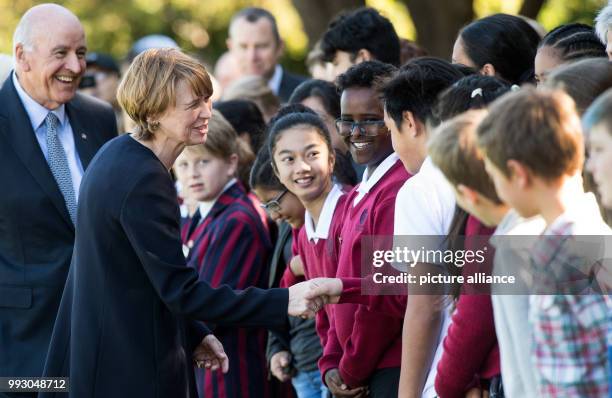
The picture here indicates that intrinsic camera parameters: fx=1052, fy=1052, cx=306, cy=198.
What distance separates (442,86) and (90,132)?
2.23m

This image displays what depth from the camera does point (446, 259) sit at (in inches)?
134

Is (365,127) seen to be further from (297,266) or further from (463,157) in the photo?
(463,157)

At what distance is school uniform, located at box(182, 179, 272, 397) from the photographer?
524cm

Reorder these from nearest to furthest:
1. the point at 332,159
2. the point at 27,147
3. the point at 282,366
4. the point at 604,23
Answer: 1. the point at 604,23
2. the point at 332,159
3. the point at 27,147
4. the point at 282,366

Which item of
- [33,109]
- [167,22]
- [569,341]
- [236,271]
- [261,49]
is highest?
[167,22]

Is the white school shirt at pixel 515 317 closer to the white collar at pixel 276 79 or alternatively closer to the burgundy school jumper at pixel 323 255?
the burgundy school jumper at pixel 323 255

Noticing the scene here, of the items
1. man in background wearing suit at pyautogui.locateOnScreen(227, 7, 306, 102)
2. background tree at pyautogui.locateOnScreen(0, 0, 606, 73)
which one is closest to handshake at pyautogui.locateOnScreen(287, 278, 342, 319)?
man in background wearing suit at pyautogui.locateOnScreen(227, 7, 306, 102)

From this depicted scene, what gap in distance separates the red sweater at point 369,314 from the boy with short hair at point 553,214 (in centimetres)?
110

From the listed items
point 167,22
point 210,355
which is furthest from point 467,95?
point 167,22

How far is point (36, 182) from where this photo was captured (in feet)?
16.1

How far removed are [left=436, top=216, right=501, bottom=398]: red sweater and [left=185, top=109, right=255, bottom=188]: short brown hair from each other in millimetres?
2480

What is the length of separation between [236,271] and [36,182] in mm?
1070

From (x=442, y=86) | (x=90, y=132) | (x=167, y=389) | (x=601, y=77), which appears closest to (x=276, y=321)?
(x=167, y=389)

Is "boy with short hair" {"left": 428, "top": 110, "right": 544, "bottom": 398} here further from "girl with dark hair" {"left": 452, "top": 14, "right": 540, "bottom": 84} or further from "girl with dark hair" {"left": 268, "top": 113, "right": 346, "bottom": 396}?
"girl with dark hair" {"left": 452, "top": 14, "right": 540, "bottom": 84}
